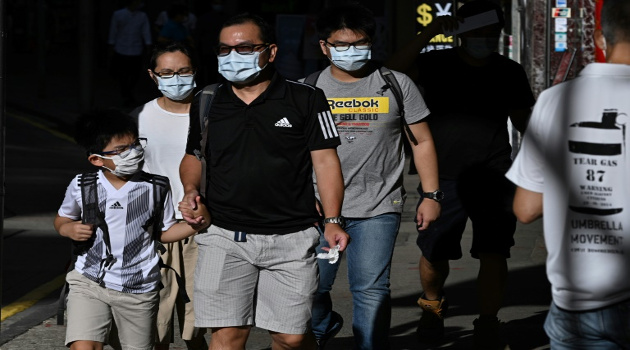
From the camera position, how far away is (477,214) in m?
6.77

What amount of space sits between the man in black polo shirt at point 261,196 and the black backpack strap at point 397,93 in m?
0.83

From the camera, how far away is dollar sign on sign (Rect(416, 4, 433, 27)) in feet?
47.3

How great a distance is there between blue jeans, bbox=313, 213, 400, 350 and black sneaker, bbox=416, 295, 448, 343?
3.42 feet

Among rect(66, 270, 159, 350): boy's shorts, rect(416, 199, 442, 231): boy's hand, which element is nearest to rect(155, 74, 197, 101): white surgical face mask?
rect(66, 270, 159, 350): boy's shorts

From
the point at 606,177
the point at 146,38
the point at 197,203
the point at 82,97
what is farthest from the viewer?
the point at 146,38

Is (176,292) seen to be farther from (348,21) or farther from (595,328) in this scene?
(595,328)

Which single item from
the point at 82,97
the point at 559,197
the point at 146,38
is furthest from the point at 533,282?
the point at 146,38

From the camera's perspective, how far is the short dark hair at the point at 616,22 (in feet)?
12.2

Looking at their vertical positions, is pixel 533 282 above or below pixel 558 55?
below

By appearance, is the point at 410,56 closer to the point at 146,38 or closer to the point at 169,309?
the point at 169,309

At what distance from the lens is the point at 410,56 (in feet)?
21.6

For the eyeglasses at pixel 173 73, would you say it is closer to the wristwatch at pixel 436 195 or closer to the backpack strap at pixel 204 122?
the backpack strap at pixel 204 122

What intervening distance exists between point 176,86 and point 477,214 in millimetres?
1822

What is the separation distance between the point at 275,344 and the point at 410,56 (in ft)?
6.48
